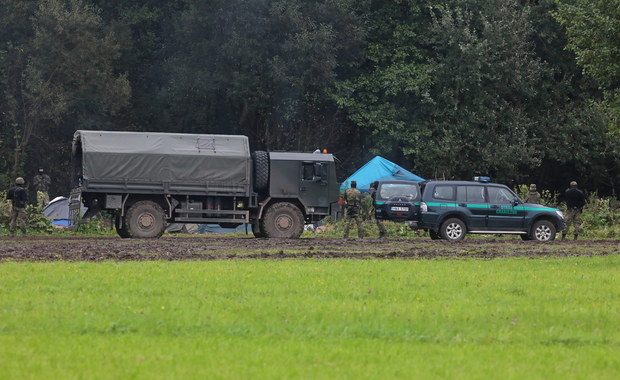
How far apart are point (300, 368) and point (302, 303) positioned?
4.31 metres

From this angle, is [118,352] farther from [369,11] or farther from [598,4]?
[369,11]

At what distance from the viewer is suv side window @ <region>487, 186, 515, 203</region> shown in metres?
33.2

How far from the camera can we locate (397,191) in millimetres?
A: 34969

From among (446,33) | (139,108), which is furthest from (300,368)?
(139,108)

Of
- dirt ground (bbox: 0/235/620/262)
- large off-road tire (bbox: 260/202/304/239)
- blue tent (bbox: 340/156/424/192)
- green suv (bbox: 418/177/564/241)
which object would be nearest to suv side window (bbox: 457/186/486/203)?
green suv (bbox: 418/177/564/241)

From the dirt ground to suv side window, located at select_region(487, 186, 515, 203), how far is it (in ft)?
5.94

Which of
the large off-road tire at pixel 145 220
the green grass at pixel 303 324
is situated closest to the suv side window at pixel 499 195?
the large off-road tire at pixel 145 220

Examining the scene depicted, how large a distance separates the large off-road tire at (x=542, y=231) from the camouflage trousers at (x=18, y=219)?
1688 centimetres

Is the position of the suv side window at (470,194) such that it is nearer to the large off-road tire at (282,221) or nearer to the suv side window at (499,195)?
the suv side window at (499,195)

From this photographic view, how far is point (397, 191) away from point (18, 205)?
12692mm

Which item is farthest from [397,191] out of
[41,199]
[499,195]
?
[41,199]

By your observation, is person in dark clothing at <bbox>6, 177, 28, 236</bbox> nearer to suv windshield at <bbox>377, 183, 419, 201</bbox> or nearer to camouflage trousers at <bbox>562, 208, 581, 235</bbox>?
suv windshield at <bbox>377, 183, 419, 201</bbox>

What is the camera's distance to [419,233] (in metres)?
38.5

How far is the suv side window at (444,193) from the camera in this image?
108 feet
